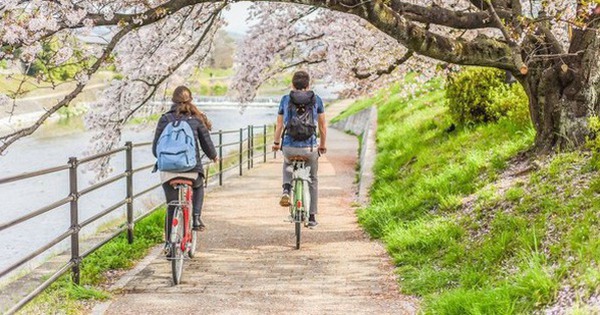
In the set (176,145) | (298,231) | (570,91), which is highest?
(570,91)

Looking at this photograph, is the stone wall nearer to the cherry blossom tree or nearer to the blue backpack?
the cherry blossom tree

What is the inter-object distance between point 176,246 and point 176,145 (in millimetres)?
935

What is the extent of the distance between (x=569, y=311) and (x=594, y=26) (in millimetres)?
→ 4657

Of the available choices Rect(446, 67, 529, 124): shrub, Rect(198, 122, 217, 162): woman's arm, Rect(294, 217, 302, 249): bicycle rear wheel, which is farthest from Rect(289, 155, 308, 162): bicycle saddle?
Rect(446, 67, 529, 124): shrub

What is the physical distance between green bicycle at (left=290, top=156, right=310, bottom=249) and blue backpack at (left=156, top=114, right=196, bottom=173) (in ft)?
5.85

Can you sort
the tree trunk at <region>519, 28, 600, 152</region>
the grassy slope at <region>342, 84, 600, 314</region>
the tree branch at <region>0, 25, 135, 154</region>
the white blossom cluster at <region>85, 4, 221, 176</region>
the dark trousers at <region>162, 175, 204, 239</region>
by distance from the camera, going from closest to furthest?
the grassy slope at <region>342, 84, 600, 314</region>, the tree branch at <region>0, 25, 135, 154</region>, the dark trousers at <region>162, 175, 204, 239</region>, the tree trunk at <region>519, 28, 600, 152</region>, the white blossom cluster at <region>85, 4, 221, 176</region>

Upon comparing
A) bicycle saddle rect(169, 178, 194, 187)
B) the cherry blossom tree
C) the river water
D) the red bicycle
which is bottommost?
the river water

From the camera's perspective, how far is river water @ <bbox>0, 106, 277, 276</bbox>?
1313 cm

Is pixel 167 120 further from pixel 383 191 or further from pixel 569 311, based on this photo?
pixel 383 191

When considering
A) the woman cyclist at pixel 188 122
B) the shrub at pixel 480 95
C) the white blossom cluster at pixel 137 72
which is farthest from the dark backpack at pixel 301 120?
the shrub at pixel 480 95

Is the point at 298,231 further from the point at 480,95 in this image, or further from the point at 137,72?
the point at 480,95

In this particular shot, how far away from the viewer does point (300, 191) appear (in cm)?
790

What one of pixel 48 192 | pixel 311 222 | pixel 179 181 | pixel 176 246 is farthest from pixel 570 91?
pixel 48 192

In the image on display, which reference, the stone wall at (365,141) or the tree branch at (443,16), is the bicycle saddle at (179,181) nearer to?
the tree branch at (443,16)
